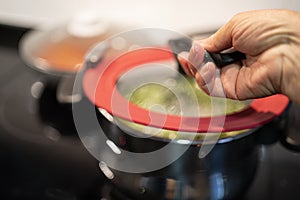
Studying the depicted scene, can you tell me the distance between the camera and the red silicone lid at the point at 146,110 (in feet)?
1.87

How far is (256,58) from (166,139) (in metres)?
0.16

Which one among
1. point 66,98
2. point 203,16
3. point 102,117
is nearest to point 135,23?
point 203,16

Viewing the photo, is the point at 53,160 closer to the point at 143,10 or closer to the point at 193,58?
the point at 193,58

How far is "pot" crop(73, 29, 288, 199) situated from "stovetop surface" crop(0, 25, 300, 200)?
28mm

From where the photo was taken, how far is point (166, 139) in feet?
1.84

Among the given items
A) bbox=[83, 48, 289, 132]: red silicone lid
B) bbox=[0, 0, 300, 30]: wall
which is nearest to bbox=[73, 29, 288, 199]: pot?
bbox=[83, 48, 289, 132]: red silicone lid

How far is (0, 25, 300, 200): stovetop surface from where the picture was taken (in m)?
0.65

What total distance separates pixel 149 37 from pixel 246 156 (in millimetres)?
310

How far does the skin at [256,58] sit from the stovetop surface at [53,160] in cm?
15

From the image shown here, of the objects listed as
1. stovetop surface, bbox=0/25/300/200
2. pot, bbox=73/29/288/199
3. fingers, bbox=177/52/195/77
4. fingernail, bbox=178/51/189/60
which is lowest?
stovetop surface, bbox=0/25/300/200

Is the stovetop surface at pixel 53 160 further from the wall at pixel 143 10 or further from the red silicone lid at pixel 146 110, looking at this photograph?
the wall at pixel 143 10

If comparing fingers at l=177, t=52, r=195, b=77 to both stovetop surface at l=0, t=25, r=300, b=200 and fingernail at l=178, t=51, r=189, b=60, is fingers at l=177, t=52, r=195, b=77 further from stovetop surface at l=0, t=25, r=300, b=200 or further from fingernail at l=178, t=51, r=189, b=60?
stovetop surface at l=0, t=25, r=300, b=200

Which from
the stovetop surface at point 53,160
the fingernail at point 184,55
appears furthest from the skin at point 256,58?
the stovetop surface at point 53,160

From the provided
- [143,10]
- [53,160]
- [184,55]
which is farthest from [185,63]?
[143,10]
